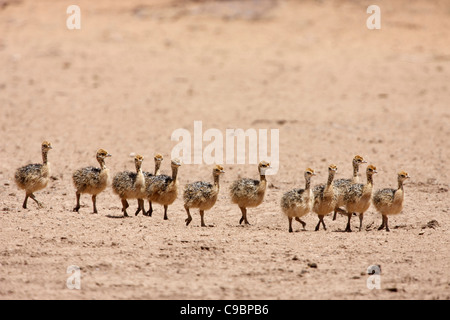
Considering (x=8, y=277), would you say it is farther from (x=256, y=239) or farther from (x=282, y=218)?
(x=282, y=218)

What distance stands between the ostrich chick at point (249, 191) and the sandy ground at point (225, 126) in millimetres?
382

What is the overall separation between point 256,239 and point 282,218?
163 cm

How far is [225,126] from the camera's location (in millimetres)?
17641

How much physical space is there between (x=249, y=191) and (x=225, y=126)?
6.45 m

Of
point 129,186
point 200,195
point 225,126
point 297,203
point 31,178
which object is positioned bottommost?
point 297,203

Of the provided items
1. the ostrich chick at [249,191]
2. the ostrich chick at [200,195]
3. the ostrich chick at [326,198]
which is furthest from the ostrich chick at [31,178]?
the ostrich chick at [326,198]

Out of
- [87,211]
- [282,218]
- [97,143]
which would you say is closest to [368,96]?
[97,143]

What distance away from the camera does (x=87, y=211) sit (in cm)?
1163

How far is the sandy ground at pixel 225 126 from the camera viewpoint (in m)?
9.00

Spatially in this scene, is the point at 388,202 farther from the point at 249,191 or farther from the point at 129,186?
the point at 129,186

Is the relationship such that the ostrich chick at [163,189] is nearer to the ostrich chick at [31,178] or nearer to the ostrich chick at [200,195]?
the ostrich chick at [200,195]

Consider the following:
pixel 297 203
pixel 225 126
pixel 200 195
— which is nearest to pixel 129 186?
pixel 200 195

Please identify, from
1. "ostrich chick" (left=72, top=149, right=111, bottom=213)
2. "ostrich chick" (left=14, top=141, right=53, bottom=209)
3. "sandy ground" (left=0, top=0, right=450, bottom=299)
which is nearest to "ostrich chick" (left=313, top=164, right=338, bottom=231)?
"sandy ground" (left=0, top=0, right=450, bottom=299)

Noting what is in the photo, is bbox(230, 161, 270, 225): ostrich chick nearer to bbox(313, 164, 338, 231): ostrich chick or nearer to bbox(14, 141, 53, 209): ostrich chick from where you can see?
bbox(313, 164, 338, 231): ostrich chick
